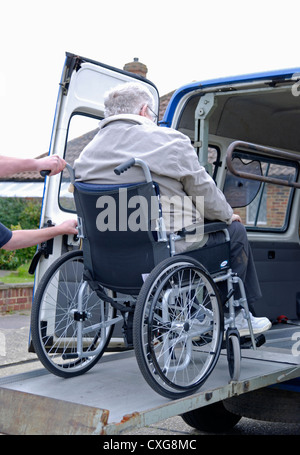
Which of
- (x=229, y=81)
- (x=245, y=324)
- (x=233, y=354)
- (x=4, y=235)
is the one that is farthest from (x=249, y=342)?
(x=229, y=81)

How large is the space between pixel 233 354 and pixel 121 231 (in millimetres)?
847

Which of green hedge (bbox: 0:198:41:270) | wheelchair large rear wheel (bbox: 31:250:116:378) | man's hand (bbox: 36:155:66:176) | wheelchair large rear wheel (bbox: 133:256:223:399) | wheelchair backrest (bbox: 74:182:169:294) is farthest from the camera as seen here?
green hedge (bbox: 0:198:41:270)

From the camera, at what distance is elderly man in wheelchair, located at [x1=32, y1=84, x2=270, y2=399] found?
3297 mm

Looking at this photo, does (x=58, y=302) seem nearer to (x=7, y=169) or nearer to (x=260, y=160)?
(x=7, y=169)

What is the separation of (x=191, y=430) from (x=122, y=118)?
2.71m

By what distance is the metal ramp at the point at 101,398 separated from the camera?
9.29 feet

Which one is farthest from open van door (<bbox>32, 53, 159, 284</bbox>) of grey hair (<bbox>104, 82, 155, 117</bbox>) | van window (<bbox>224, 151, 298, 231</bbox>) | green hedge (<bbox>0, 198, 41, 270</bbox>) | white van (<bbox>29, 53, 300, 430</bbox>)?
green hedge (<bbox>0, 198, 41, 270</bbox>)

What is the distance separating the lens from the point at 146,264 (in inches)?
135

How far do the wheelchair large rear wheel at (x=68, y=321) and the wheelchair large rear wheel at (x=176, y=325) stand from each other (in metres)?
0.47

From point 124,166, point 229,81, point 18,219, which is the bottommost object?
point 124,166

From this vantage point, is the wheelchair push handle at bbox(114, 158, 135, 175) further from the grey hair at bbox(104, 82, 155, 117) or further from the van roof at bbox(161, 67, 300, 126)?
the van roof at bbox(161, 67, 300, 126)

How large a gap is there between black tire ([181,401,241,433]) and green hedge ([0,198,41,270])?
27.4ft

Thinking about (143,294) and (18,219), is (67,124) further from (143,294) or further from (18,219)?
(18,219)

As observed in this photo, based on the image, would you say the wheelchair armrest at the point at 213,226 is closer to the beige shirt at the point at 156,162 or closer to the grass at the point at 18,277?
the beige shirt at the point at 156,162
